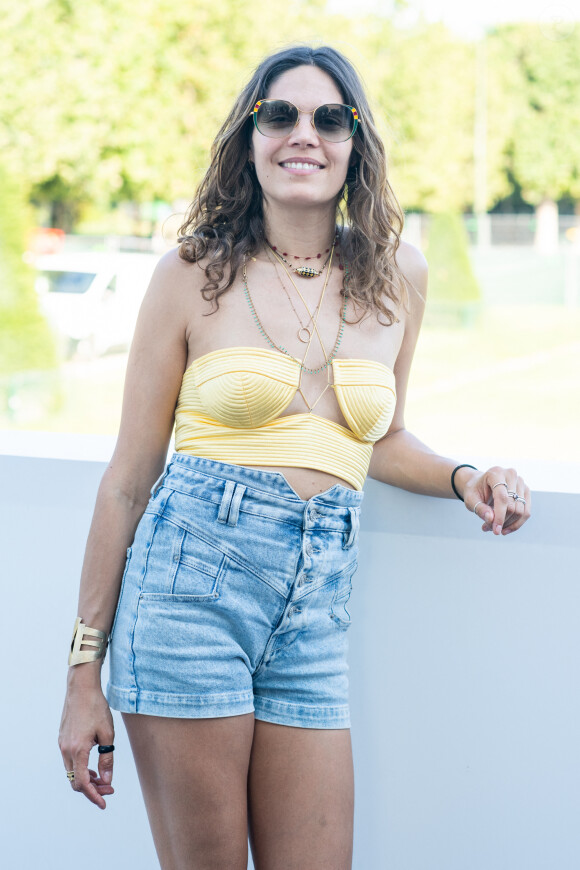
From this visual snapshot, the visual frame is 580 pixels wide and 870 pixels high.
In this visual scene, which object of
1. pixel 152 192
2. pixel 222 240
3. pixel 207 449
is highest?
pixel 222 240

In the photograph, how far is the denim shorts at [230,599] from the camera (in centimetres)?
187

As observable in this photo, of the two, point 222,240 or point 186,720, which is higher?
point 222,240

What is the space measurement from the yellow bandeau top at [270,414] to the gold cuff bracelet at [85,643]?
416mm

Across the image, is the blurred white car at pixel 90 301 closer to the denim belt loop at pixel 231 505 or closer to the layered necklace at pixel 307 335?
the layered necklace at pixel 307 335

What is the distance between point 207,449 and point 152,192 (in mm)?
25204

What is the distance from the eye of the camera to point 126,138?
24.3 metres

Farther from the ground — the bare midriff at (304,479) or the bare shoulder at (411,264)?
the bare shoulder at (411,264)

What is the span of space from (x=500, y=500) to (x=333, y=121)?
884 millimetres

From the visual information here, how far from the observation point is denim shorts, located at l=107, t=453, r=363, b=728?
6.14 ft

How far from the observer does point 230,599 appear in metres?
1.88

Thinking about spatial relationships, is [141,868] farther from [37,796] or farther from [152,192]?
[152,192]

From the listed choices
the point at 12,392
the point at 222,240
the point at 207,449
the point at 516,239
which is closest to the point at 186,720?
the point at 207,449

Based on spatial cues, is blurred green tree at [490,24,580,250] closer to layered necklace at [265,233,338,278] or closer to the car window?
the car window

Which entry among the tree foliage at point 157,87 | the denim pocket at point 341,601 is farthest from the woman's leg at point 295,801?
the tree foliage at point 157,87
